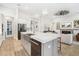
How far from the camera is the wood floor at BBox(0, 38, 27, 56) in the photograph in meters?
2.74

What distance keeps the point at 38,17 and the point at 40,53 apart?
26.1 inches

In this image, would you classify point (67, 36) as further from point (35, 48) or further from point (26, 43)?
point (26, 43)

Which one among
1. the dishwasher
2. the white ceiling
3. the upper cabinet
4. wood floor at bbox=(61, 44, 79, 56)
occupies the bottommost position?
wood floor at bbox=(61, 44, 79, 56)

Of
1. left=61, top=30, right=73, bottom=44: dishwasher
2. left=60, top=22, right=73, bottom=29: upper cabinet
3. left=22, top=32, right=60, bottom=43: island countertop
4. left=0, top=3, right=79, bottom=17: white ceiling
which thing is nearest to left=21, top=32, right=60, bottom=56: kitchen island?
left=22, top=32, right=60, bottom=43: island countertop

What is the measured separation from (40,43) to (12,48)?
524mm

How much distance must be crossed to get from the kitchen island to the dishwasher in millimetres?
101

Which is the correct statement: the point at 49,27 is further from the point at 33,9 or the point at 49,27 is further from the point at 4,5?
the point at 4,5

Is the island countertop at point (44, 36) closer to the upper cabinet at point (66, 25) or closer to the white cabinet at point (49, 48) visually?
the white cabinet at point (49, 48)

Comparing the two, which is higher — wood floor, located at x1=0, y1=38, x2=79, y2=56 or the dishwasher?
the dishwasher

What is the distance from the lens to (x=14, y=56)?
2822 millimetres

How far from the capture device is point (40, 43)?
274 centimetres

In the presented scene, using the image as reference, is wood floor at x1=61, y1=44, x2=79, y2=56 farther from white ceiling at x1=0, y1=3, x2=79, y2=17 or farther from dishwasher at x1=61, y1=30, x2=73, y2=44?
white ceiling at x1=0, y1=3, x2=79, y2=17

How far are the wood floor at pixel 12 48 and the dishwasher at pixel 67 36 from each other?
2.50ft

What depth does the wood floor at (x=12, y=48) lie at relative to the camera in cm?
274
